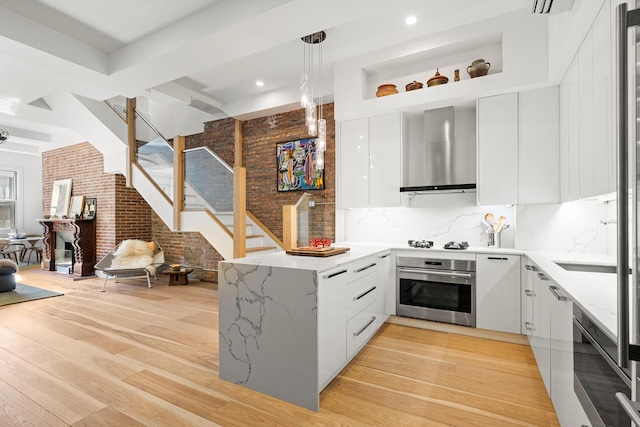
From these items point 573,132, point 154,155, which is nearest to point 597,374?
point 573,132

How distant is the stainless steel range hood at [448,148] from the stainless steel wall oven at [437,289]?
919 mm

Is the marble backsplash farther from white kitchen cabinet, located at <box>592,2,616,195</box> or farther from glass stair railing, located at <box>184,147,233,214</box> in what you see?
glass stair railing, located at <box>184,147,233,214</box>

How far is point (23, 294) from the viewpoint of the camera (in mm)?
5336

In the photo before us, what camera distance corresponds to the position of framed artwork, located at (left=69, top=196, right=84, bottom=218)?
741 centimetres

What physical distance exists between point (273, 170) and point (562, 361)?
473 cm

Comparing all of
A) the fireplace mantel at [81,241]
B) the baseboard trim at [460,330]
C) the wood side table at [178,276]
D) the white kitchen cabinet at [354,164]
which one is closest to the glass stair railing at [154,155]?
the wood side table at [178,276]

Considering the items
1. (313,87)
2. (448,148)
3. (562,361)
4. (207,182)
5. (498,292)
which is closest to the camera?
(562,361)

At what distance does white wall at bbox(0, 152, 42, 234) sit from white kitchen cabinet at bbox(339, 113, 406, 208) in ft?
30.7

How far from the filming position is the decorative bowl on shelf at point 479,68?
11.4 ft

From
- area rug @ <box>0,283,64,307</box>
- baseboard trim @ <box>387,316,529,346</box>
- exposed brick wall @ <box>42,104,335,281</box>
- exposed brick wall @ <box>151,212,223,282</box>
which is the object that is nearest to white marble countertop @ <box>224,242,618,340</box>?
baseboard trim @ <box>387,316,529,346</box>

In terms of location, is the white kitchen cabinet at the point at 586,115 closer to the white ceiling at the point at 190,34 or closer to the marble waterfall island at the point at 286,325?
the white ceiling at the point at 190,34

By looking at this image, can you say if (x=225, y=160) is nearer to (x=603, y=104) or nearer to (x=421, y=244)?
(x=421, y=244)

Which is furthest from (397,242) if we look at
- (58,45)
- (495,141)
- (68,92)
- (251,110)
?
(68,92)

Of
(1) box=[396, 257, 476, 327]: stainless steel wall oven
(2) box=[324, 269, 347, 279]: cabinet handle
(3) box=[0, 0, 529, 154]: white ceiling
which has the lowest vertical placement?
(1) box=[396, 257, 476, 327]: stainless steel wall oven
